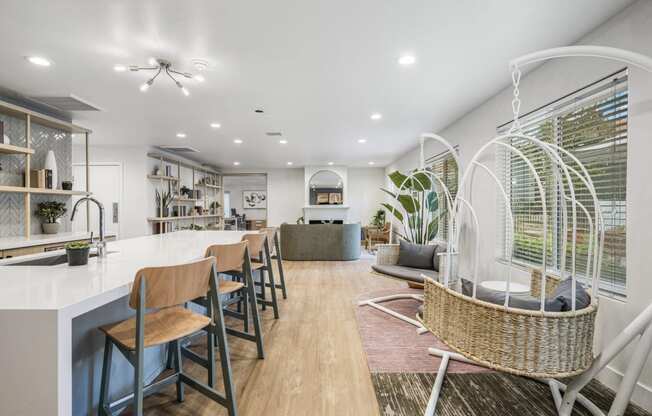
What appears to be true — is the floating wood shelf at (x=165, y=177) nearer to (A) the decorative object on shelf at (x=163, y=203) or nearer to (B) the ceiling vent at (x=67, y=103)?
(A) the decorative object on shelf at (x=163, y=203)

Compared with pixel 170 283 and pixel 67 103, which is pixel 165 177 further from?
pixel 170 283

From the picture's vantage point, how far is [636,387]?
1.79m

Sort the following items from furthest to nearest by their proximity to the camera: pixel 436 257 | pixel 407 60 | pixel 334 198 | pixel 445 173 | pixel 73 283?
pixel 334 198 → pixel 445 173 → pixel 436 257 → pixel 407 60 → pixel 73 283

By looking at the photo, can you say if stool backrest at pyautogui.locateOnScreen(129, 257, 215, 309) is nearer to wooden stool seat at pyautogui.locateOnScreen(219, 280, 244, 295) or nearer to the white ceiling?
wooden stool seat at pyautogui.locateOnScreen(219, 280, 244, 295)

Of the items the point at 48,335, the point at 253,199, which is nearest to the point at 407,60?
the point at 48,335

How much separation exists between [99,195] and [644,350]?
7.54m

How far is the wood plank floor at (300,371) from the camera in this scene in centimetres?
176

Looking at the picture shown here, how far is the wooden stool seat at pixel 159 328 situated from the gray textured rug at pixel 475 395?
1132 mm

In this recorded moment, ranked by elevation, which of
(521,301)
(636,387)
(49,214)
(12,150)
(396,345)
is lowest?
(396,345)

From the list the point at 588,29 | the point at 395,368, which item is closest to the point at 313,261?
the point at 395,368

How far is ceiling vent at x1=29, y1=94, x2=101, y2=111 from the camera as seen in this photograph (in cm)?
338

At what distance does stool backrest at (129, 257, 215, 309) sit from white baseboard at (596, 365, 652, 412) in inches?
96.4

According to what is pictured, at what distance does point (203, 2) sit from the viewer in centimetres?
183

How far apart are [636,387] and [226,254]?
256 cm
